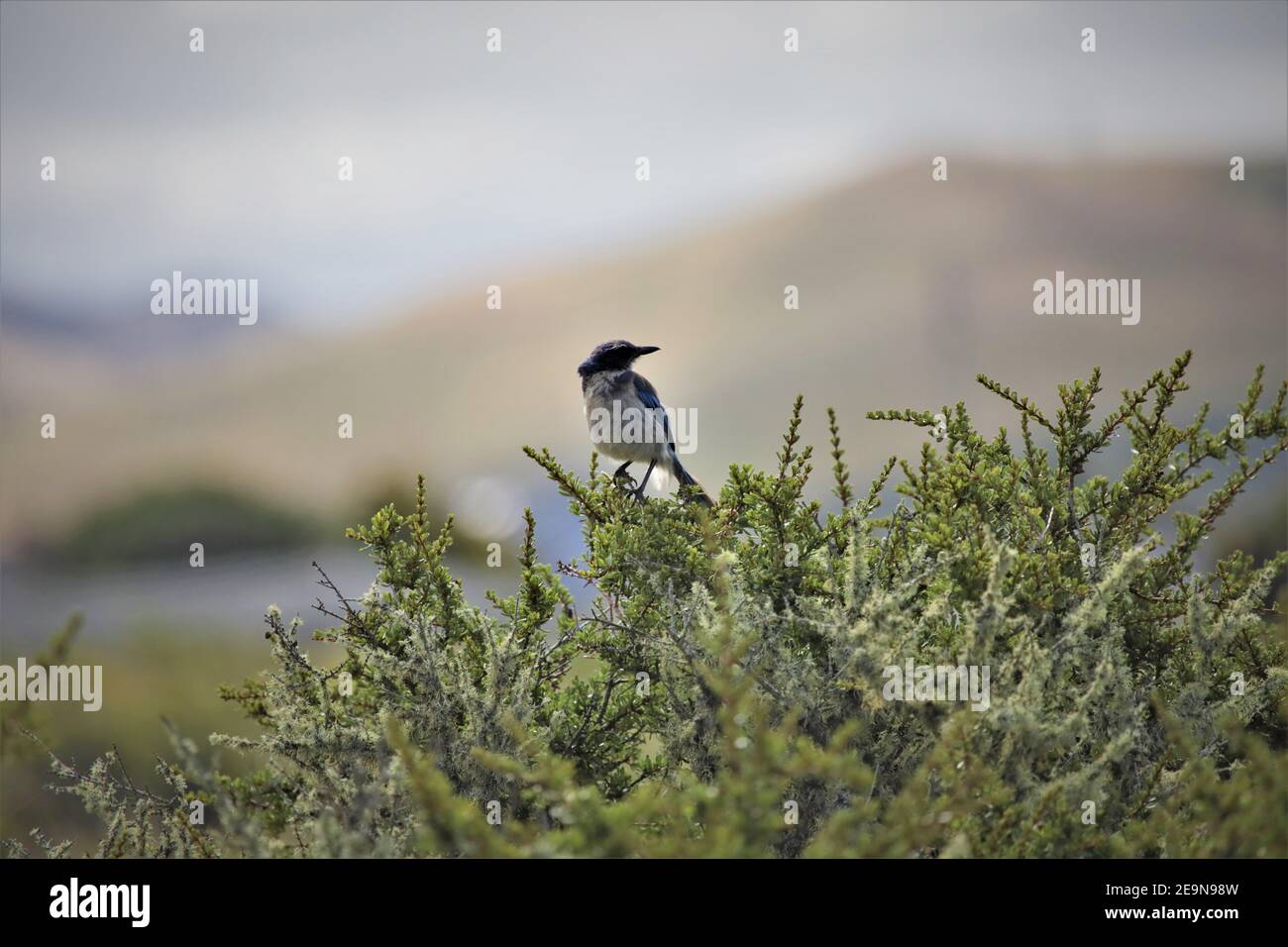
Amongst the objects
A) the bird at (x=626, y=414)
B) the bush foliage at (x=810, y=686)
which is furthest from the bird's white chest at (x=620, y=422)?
the bush foliage at (x=810, y=686)

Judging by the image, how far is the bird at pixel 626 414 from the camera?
6.60 m

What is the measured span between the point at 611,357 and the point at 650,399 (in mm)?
386

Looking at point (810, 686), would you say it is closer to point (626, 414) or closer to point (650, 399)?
point (626, 414)

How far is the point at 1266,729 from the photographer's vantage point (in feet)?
11.1

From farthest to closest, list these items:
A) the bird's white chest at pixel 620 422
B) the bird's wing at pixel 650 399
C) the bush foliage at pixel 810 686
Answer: the bird's wing at pixel 650 399, the bird's white chest at pixel 620 422, the bush foliage at pixel 810 686

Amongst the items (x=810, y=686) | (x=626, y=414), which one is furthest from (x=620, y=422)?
(x=810, y=686)

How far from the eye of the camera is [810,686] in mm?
2934

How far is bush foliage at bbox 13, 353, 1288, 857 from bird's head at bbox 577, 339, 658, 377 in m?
3.05

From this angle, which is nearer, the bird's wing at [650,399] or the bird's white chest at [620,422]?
the bird's white chest at [620,422]

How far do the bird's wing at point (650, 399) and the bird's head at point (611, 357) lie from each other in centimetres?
12

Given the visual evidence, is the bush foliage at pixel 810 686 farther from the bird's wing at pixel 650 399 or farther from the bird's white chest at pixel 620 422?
the bird's wing at pixel 650 399

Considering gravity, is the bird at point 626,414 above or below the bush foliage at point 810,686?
above
